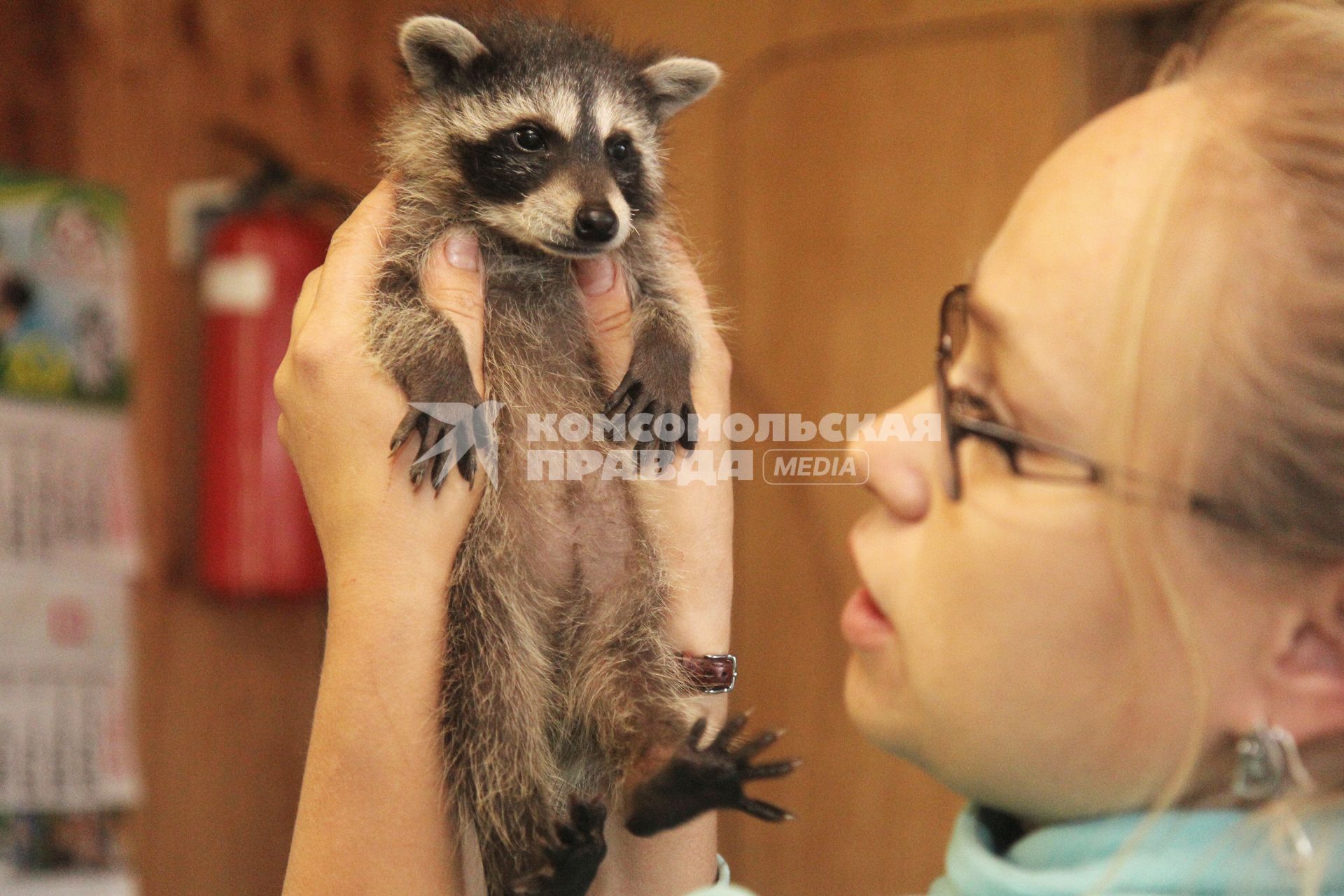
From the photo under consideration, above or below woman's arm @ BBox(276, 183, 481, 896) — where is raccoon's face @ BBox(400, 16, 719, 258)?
above

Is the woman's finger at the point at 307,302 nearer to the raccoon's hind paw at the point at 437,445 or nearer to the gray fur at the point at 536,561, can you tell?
the gray fur at the point at 536,561

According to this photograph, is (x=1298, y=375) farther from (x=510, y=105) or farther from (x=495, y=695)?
(x=510, y=105)

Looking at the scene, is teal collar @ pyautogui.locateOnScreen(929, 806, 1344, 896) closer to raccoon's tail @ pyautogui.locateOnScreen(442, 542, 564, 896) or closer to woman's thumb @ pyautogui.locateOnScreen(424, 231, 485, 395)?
raccoon's tail @ pyautogui.locateOnScreen(442, 542, 564, 896)

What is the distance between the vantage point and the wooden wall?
4.77ft

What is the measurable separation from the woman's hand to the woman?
47 cm

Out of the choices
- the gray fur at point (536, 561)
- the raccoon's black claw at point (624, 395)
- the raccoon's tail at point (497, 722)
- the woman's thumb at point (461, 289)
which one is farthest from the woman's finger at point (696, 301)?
the raccoon's tail at point (497, 722)

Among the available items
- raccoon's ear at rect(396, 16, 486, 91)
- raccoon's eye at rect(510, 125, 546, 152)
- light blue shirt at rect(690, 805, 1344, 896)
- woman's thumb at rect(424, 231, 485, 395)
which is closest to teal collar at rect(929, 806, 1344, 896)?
light blue shirt at rect(690, 805, 1344, 896)

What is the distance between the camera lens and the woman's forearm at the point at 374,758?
3.64 feet

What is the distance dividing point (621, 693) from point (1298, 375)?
0.78 metres

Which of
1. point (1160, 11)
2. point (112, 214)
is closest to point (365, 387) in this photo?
point (1160, 11)

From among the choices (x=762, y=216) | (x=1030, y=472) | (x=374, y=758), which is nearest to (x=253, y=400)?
(x=762, y=216)

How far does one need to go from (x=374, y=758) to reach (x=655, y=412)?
1.52ft

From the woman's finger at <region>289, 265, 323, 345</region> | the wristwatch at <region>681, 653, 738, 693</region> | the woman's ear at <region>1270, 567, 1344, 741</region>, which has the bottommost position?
the wristwatch at <region>681, 653, 738, 693</region>

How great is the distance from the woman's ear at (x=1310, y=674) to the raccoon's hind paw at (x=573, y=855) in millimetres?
617
